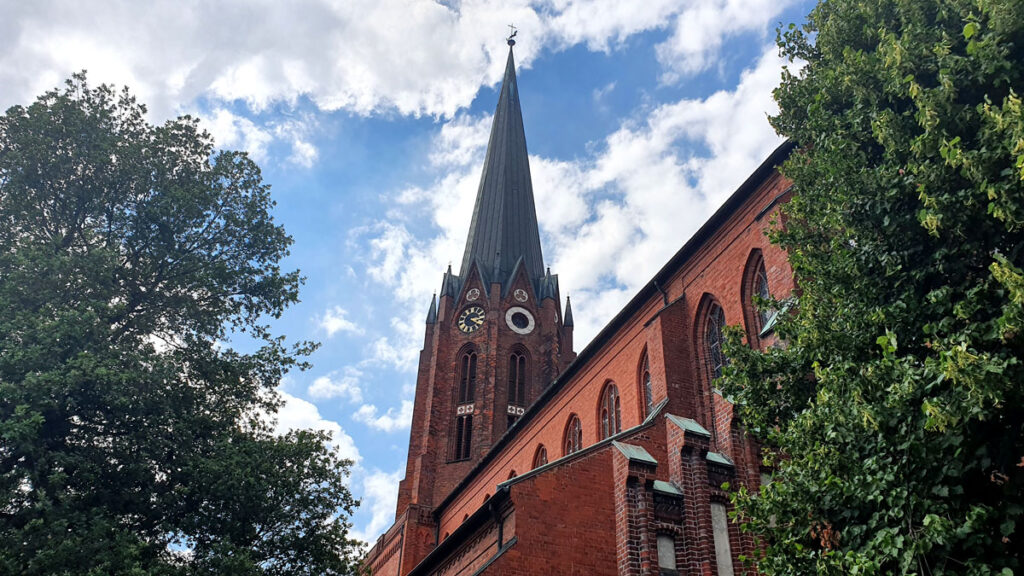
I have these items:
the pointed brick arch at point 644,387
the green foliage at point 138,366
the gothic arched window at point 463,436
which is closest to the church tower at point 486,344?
the gothic arched window at point 463,436

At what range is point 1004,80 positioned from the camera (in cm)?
714

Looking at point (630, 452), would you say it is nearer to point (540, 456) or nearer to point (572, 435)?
point (572, 435)

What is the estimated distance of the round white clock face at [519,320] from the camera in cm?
3834

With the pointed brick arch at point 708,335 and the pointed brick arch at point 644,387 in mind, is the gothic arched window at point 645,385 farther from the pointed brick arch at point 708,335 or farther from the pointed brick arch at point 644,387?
the pointed brick arch at point 708,335

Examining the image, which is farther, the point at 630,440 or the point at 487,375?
the point at 487,375

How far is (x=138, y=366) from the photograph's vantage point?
567 inches

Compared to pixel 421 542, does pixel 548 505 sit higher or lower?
lower

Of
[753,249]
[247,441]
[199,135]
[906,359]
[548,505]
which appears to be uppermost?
[199,135]

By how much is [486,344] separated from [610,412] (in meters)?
15.0

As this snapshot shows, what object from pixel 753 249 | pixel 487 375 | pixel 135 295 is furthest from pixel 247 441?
pixel 487 375

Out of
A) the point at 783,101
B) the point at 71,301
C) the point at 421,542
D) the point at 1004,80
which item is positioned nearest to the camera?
the point at 1004,80

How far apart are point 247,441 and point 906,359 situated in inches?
500

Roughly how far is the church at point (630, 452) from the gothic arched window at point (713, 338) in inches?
1.4

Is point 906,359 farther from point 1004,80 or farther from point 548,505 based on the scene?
point 548,505
